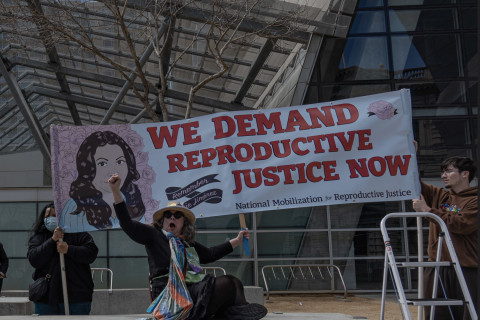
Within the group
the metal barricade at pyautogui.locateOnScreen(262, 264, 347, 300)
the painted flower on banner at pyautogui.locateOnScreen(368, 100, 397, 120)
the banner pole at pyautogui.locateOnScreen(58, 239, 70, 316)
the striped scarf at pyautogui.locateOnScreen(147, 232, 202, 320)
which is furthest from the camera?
the metal barricade at pyautogui.locateOnScreen(262, 264, 347, 300)

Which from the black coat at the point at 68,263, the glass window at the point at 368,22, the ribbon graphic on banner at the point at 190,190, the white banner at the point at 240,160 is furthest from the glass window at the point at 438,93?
the black coat at the point at 68,263

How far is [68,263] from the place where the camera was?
7.14 meters

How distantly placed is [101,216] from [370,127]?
9.16ft

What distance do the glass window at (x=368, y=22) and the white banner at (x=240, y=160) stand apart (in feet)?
49.4

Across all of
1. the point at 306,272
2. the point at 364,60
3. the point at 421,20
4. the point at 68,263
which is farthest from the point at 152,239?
the point at 421,20

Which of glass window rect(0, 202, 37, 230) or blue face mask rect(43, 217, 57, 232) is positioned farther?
glass window rect(0, 202, 37, 230)

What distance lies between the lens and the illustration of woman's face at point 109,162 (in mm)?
7359

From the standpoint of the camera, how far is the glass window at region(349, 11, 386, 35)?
21984 millimetres

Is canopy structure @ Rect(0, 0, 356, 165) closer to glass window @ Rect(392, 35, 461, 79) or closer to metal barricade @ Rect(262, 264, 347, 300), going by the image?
glass window @ Rect(392, 35, 461, 79)

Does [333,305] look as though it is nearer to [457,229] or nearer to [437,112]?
[437,112]

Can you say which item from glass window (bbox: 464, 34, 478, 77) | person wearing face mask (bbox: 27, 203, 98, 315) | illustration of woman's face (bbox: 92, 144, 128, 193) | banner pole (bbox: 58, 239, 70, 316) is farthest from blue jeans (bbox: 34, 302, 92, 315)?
glass window (bbox: 464, 34, 478, 77)

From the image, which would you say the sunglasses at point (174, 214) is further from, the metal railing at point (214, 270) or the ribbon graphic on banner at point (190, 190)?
the metal railing at point (214, 270)

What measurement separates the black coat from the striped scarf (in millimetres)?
1431

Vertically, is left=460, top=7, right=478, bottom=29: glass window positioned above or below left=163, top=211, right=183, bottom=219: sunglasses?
above
